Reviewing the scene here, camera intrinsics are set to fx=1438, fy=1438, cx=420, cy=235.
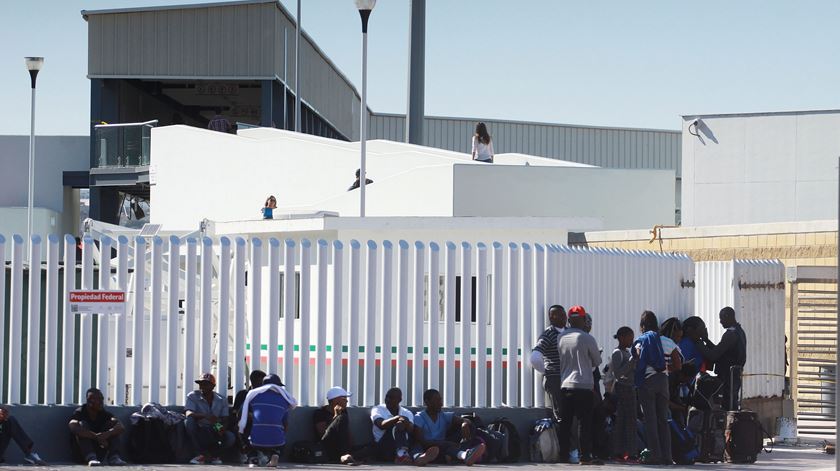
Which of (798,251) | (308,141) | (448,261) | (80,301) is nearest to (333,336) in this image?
(448,261)

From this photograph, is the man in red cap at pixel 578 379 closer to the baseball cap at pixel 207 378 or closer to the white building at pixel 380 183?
the baseball cap at pixel 207 378

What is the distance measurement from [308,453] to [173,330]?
193 cm

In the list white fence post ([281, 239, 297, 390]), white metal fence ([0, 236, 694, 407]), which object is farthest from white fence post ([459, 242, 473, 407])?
white fence post ([281, 239, 297, 390])

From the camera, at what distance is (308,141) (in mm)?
37688

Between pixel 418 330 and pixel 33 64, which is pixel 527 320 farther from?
pixel 33 64

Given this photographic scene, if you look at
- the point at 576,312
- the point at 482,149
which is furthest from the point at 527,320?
the point at 482,149

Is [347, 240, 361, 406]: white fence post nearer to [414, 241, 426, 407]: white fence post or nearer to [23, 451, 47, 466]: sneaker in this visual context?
[414, 241, 426, 407]: white fence post

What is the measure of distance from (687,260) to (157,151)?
25.5 m

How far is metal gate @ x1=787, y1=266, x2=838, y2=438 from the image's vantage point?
2081 cm

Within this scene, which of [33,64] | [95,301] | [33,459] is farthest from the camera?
[33,64]

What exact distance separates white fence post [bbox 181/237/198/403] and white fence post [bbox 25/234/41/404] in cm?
150

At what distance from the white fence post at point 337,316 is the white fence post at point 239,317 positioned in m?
0.91

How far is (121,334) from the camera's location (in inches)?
594

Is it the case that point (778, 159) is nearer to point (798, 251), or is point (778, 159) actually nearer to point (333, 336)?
point (798, 251)
